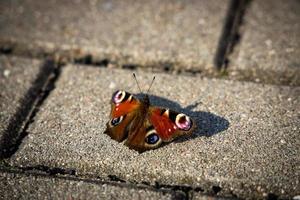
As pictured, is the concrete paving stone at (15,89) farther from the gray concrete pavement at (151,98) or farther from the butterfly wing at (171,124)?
the butterfly wing at (171,124)

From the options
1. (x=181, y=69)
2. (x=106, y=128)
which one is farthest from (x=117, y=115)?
(x=181, y=69)

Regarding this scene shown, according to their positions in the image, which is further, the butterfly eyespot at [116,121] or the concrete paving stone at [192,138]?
the butterfly eyespot at [116,121]

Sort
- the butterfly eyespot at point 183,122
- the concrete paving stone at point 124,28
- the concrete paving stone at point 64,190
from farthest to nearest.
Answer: the concrete paving stone at point 124,28
the butterfly eyespot at point 183,122
the concrete paving stone at point 64,190

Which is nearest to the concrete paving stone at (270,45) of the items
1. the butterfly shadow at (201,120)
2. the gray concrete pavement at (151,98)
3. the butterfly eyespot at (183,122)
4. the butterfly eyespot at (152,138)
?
the gray concrete pavement at (151,98)

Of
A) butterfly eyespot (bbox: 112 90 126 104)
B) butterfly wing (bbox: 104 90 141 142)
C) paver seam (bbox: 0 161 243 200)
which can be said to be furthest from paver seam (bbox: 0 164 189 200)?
butterfly eyespot (bbox: 112 90 126 104)

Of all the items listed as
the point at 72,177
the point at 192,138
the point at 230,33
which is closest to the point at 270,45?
the point at 230,33

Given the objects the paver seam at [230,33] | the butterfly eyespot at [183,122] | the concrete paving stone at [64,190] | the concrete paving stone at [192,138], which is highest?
the paver seam at [230,33]

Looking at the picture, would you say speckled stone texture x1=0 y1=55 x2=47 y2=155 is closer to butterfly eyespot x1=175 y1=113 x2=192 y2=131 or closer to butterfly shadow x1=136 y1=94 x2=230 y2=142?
butterfly shadow x1=136 y1=94 x2=230 y2=142
